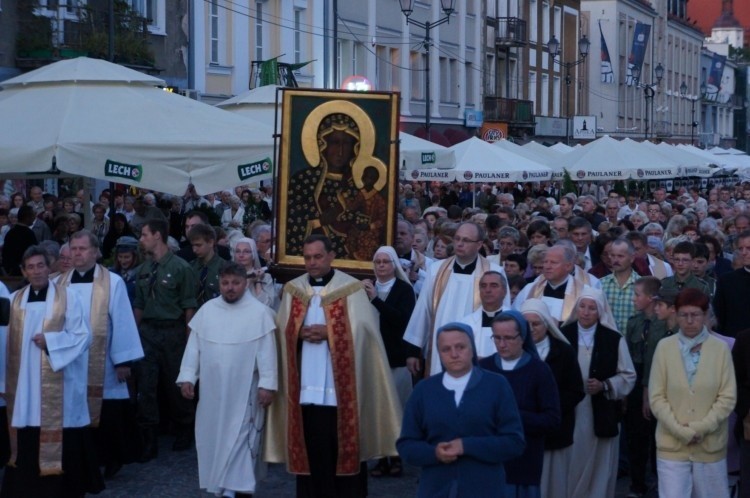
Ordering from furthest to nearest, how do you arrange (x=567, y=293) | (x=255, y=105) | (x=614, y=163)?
(x=614, y=163) < (x=255, y=105) < (x=567, y=293)

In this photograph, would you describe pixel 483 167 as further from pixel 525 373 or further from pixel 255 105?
pixel 525 373

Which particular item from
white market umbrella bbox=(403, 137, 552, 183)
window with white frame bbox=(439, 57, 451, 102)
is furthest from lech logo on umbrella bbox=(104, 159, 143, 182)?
window with white frame bbox=(439, 57, 451, 102)

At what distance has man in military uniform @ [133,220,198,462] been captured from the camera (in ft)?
35.7

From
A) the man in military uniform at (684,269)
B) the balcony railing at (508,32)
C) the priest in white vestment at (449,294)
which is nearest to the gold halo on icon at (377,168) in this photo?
the priest in white vestment at (449,294)

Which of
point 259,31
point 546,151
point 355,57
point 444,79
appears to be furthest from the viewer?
point 444,79

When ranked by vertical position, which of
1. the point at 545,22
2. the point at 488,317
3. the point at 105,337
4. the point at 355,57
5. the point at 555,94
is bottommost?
the point at 105,337

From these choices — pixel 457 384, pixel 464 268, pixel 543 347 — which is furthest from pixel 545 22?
pixel 457 384

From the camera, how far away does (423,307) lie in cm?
975

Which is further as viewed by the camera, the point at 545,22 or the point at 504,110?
the point at 545,22

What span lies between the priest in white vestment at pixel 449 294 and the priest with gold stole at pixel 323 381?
71cm

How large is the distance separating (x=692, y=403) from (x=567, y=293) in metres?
1.44

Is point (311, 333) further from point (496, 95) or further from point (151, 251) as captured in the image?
point (496, 95)

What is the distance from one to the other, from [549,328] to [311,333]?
169cm

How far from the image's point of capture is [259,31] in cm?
3259
